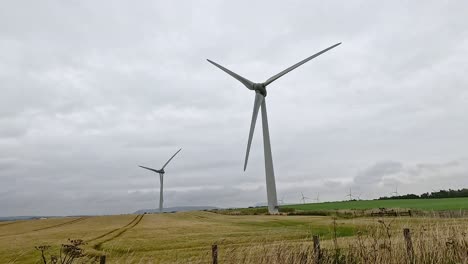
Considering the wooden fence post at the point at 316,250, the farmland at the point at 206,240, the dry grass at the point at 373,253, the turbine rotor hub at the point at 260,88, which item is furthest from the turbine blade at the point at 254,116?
the wooden fence post at the point at 316,250

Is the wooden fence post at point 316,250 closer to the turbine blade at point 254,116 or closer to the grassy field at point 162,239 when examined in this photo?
the grassy field at point 162,239

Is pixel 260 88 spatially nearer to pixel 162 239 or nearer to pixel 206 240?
pixel 162 239

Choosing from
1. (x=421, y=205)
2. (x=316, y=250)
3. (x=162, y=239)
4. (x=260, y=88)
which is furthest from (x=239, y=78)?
(x=316, y=250)

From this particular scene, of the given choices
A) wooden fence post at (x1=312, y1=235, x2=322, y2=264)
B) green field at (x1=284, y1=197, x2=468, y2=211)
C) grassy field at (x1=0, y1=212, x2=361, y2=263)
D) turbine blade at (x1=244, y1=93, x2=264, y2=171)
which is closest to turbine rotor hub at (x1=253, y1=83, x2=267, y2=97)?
turbine blade at (x1=244, y1=93, x2=264, y2=171)

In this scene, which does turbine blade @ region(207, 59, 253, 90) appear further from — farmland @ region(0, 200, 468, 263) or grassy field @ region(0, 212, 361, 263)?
farmland @ region(0, 200, 468, 263)

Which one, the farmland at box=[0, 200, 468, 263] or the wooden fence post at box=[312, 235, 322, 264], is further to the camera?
the farmland at box=[0, 200, 468, 263]

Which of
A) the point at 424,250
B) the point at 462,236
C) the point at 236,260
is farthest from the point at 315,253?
the point at 462,236

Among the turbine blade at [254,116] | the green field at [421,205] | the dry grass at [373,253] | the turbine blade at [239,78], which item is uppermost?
the turbine blade at [239,78]

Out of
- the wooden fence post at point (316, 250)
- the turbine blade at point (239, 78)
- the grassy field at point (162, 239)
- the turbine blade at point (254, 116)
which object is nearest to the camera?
the wooden fence post at point (316, 250)

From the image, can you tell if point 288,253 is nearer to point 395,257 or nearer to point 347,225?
point 395,257

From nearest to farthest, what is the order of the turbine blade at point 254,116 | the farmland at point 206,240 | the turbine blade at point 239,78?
1. the farmland at point 206,240
2. the turbine blade at point 254,116
3. the turbine blade at point 239,78

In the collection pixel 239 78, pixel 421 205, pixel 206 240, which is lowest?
pixel 206 240

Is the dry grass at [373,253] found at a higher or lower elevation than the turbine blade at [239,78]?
lower

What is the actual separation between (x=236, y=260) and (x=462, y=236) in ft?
30.2
